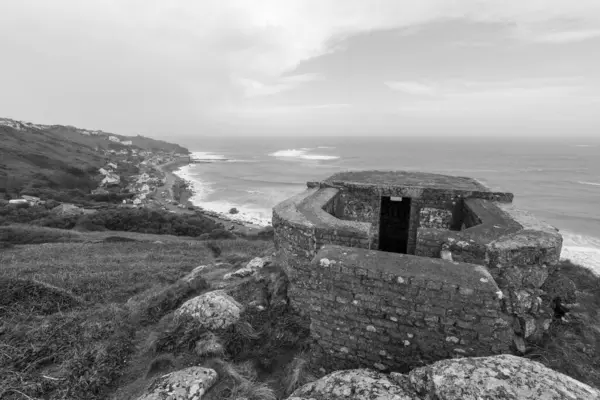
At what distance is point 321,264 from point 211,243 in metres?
19.2

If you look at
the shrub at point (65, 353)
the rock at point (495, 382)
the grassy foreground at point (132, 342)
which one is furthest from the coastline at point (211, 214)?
the rock at point (495, 382)

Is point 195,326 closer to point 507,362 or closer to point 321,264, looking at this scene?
point 321,264

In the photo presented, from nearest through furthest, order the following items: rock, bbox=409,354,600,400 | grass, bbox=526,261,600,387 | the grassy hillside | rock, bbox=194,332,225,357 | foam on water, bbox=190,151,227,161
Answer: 1. rock, bbox=409,354,600,400
2. grass, bbox=526,261,600,387
3. rock, bbox=194,332,225,357
4. the grassy hillside
5. foam on water, bbox=190,151,227,161

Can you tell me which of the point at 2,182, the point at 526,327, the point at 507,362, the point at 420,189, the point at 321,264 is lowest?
the point at 2,182

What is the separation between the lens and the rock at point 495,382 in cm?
274

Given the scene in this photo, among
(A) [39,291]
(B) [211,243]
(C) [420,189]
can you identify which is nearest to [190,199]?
(B) [211,243]

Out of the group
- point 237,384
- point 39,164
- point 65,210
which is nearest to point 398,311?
point 237,384

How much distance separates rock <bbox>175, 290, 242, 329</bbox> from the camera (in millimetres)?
6008

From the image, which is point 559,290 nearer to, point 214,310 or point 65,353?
point 214,310

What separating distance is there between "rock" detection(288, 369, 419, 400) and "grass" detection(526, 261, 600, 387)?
8.45 feet

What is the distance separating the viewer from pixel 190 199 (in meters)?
52.0

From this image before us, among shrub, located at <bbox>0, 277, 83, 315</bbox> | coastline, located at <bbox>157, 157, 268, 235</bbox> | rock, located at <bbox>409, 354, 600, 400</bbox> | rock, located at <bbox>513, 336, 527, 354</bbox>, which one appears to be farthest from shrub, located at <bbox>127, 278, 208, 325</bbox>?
coastline, located at <bbox>157, 157, 268, 235</bbox>

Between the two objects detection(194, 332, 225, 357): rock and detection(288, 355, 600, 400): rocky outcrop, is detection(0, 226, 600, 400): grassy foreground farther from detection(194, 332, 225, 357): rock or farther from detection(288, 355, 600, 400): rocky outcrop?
detection(288, 355, 600, 400): rocky outcrop

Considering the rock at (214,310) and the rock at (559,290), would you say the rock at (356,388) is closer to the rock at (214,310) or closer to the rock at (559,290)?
the rock at (214,310)
